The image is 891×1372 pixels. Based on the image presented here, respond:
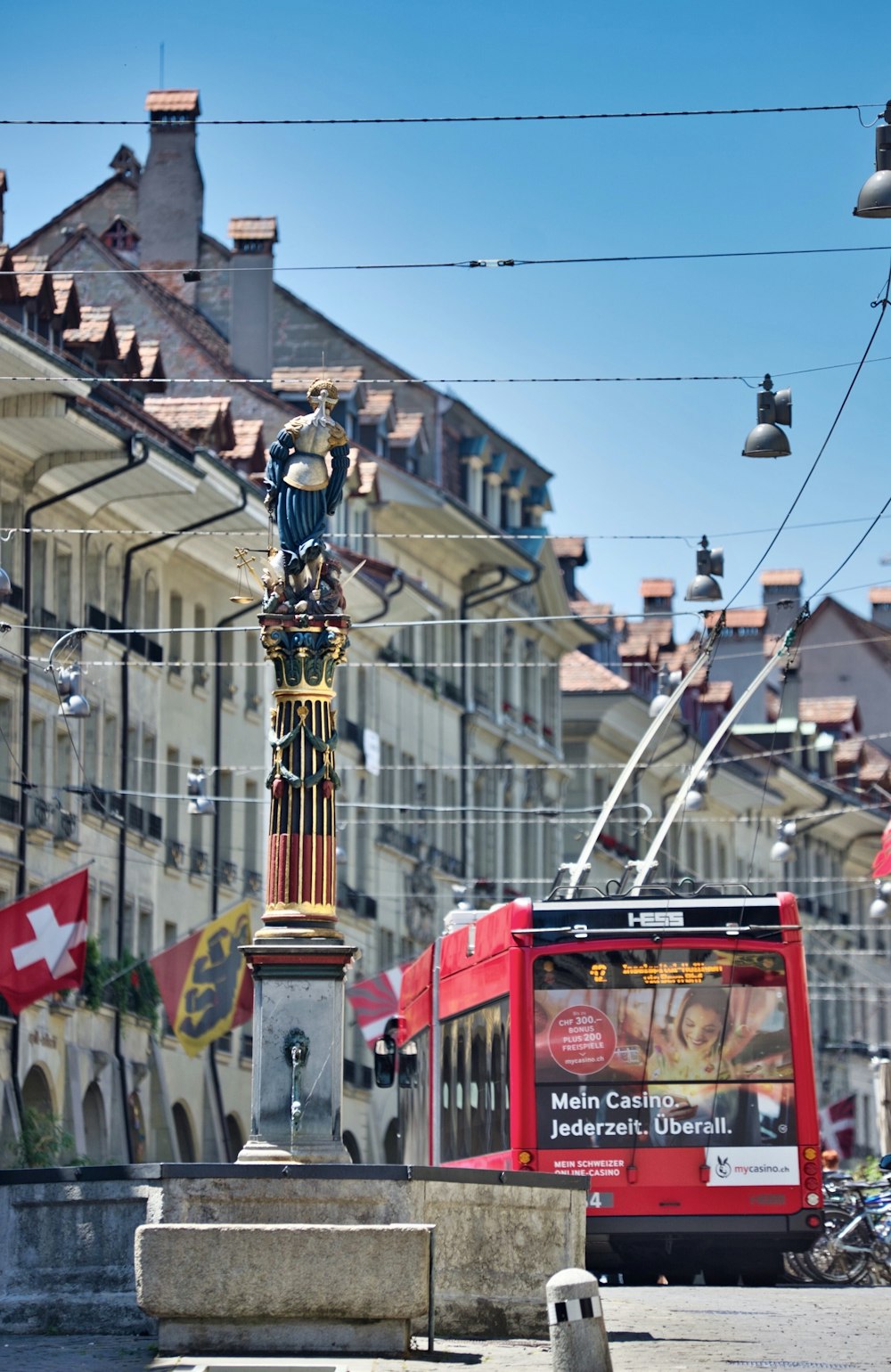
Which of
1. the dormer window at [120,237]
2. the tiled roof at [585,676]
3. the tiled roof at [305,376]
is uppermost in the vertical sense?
the dormer window at [120,237]

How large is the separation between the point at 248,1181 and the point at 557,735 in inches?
2223

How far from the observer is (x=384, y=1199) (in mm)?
17109

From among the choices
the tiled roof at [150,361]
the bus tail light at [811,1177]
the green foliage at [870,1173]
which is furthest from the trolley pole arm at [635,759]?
the tiled roof at [150,361]

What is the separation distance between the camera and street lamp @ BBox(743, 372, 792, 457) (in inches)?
981

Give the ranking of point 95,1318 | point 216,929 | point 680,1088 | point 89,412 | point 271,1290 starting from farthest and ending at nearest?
point 89,412, point 216,929, point 680,1088, point 95,1318, point 271,1290

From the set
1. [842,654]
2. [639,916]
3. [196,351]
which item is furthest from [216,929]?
[842,654]

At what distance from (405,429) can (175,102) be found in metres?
9.05

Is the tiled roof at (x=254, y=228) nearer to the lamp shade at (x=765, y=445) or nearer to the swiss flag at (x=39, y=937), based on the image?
the swiss flag at (x=39, y=937)

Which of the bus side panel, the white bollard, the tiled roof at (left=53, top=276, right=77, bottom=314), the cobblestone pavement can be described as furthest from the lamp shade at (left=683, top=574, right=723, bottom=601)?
the white bollard

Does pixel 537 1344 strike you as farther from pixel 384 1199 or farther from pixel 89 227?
pixel 89 227

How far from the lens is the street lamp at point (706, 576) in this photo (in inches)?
1218

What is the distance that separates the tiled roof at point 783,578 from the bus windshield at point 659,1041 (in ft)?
237

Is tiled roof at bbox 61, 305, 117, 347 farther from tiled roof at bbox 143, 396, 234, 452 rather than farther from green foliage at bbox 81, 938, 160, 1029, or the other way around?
green foliage at bbox 81, 938, 160, 1029

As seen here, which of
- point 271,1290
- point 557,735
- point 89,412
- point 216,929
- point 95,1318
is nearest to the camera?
point 271,1290
